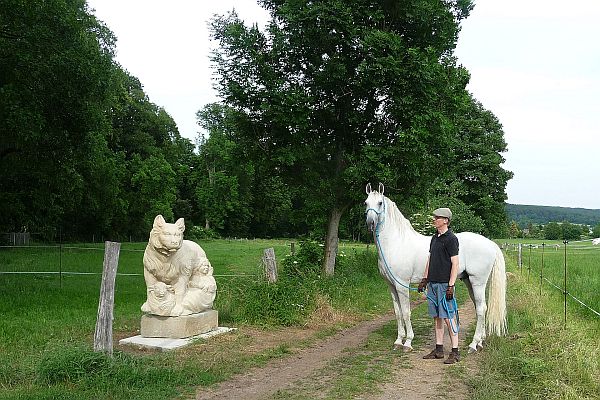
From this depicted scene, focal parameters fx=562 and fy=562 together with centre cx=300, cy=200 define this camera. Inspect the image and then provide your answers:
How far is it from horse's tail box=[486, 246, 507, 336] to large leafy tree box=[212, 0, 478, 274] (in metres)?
4.67

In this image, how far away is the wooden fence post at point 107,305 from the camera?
6.91 meters

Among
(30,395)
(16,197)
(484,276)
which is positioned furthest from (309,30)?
(16,197)

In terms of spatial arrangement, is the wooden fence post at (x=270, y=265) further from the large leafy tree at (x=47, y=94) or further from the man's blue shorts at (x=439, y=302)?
the large leafy tree at (x=47, y=94)

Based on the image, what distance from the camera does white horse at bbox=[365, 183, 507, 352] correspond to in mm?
8711

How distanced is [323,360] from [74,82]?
10248 millimetres

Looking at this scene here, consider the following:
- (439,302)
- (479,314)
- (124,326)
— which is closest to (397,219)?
(439,302)

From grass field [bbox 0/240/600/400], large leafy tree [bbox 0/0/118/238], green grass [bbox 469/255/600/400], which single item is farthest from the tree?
green grass [bbox 469/255/600/400]

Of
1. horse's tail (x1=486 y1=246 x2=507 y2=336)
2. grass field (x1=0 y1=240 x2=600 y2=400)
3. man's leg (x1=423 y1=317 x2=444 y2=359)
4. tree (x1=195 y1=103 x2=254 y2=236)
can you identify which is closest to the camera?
grass field (x1=0 y1=240 x2=600 y2=400)

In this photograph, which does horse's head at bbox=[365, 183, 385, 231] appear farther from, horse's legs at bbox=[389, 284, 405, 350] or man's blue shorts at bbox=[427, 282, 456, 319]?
man's blue shorts at bbox=[427, 282, 456, 319]

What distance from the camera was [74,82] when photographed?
1431cm

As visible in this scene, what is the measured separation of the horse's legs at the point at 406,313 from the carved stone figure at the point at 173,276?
3107 millimetres

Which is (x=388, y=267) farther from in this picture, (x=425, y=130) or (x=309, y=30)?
(x=309, y=30)

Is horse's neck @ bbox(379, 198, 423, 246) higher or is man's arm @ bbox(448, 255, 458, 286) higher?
horse's neck @ bbox(379, 198, 423, 246)

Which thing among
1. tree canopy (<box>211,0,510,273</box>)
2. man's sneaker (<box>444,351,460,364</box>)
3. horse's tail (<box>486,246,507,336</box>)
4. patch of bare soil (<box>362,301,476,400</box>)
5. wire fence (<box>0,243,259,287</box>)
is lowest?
patch of bare soil (<box>362,301,476,400</box>)
